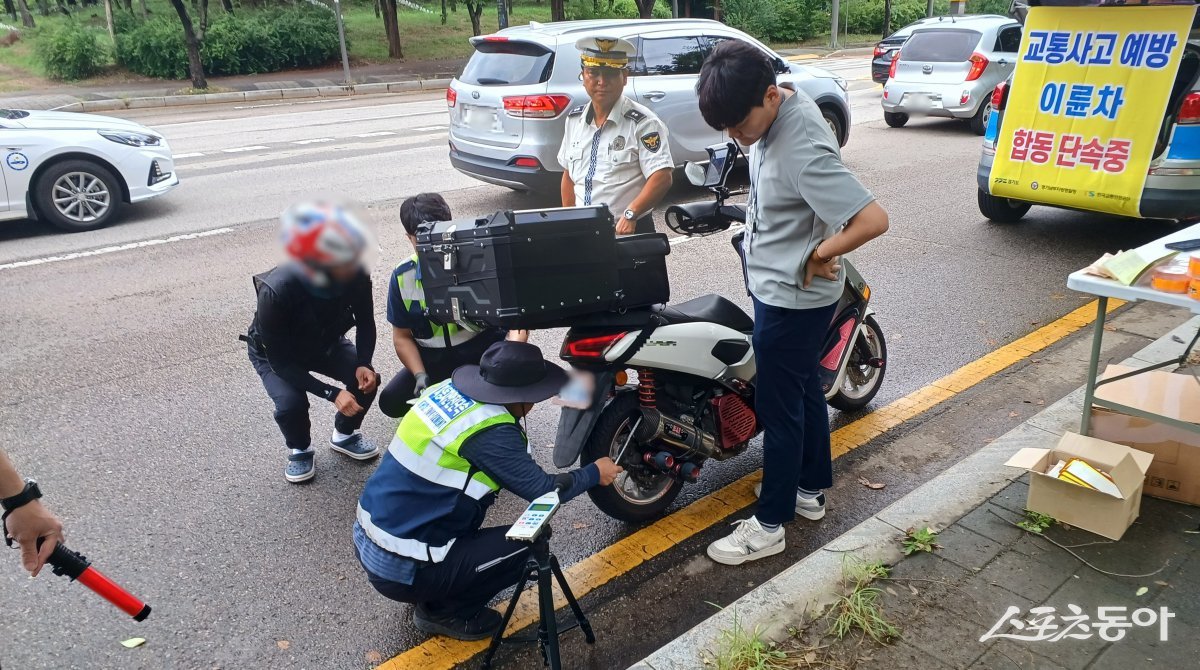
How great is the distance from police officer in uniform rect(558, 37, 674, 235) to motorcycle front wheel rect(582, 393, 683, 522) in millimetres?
1148

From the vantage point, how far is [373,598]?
10.3 feet

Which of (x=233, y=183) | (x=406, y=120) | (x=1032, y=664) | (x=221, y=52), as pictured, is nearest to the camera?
(x=1032, y=664)

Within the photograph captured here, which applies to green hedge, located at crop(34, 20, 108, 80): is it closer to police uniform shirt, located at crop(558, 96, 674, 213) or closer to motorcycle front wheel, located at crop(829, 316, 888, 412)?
police uniform shirt, located at crop(558, 96, 674, 213)

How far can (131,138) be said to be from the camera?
838 cm


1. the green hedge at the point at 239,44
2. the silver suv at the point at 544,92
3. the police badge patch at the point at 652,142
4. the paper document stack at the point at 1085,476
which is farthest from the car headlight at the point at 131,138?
the green hedge at the point at 239,44

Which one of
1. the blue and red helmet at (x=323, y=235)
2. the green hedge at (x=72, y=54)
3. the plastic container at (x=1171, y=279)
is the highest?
the green hedge at (x=72, y=54)

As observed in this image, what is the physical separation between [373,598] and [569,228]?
4.93ft

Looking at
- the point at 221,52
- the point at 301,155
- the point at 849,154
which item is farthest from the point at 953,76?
the point at 221,52

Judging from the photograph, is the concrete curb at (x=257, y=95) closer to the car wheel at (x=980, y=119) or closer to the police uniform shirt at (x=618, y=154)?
the car wheel at (x=980, y=119)

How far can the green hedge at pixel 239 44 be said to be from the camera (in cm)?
2328

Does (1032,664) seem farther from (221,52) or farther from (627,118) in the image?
(221,52)

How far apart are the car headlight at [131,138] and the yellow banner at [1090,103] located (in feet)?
24.9

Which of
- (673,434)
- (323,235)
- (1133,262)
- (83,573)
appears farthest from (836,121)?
(323,235)

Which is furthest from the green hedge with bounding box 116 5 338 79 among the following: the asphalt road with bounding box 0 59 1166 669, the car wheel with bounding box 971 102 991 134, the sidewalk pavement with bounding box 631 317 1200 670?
the sidewalk pavement with bounding box 631 317 1200 670
